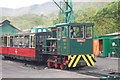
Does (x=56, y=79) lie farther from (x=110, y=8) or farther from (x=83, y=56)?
(x=110, y=8)

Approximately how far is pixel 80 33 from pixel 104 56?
1154 cm

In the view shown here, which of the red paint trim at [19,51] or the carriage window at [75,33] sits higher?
the carriage window at [75,33]

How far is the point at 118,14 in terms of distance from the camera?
1283 inches

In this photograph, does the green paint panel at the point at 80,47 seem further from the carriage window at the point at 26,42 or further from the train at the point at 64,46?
the carriage window at the point at 26,42

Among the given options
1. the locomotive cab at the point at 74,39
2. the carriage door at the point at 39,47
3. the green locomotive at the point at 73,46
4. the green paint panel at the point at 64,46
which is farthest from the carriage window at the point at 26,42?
the green paint panel at the point at 64,46

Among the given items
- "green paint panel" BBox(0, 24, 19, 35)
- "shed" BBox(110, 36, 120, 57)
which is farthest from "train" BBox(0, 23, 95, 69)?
"green paint panel" BBox(0, 24, 19, 35)

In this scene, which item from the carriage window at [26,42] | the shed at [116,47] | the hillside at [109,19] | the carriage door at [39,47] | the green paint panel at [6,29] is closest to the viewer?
the carriage door at [39,47]

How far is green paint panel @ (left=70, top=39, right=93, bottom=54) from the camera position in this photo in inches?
564

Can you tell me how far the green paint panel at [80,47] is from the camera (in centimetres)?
1432

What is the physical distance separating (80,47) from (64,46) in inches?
46.2

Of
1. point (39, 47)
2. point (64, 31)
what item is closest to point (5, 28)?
point (39, 47)

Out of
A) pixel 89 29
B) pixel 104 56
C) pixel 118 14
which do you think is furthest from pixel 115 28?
pixel 89 29

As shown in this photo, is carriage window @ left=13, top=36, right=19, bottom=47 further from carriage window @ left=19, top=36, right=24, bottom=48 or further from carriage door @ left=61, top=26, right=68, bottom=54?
carriage door @ left=61, top=26, right=68, bottom=54

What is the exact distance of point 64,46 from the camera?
48.2 ft
